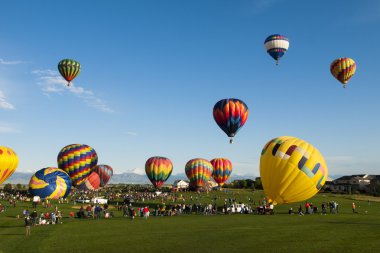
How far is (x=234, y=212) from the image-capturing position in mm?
40469

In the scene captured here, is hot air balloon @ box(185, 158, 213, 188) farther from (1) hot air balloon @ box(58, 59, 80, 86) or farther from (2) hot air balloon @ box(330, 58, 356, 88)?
(2) hot air balloon @ box(330, 58, 356, 88)

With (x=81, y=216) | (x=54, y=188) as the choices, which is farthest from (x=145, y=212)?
(x=54, y=188)

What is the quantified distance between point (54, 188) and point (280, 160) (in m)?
34.3

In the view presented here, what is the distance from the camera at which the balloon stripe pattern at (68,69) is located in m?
72.5

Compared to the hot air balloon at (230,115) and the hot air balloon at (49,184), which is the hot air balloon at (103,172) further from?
the hot air balloon at (230,115)

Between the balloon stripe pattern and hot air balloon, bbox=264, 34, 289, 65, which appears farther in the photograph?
the balloon stripe pattern

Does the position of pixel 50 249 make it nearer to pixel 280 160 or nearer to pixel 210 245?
pixel 210 245

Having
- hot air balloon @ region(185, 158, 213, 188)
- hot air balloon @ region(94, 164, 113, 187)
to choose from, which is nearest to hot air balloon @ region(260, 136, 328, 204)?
hot air balloon @ region(185, 158, 213, 188)

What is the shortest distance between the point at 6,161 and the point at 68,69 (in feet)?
74.1

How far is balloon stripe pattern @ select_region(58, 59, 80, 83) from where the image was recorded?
72.5 meters

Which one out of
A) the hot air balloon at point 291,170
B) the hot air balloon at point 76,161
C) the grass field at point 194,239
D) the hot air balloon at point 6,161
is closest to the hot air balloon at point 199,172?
the hot air balloon at point 76,161

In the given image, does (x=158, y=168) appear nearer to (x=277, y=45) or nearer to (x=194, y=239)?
(x=277, y=45)

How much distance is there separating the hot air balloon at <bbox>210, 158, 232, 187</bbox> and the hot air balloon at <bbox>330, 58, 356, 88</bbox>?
33.7m

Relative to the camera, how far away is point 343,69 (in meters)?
67.2
